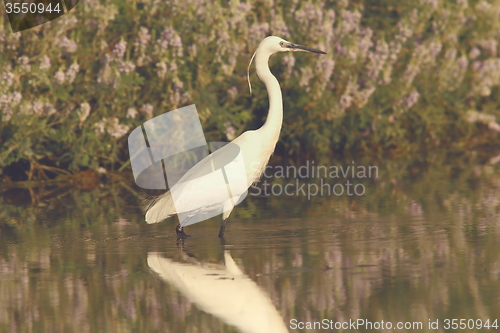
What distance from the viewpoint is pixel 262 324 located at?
571 cm

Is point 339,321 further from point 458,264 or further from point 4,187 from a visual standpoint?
point 4,187

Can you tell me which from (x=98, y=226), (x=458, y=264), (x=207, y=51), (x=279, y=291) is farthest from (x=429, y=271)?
(x=207, y=51)

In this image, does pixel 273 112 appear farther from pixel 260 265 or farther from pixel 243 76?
pixel 243 76

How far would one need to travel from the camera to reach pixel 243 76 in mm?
14000

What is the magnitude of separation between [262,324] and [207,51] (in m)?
8.02

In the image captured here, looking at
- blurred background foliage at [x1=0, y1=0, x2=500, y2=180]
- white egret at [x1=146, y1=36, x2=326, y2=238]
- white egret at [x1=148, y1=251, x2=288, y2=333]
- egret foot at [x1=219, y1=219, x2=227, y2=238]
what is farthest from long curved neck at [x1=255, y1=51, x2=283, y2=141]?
blurred background foliage at [x1=0, y1=0, x2=500, y2=180]

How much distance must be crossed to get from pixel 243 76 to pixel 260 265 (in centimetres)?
700

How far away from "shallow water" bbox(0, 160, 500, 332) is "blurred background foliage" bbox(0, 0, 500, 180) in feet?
5.56

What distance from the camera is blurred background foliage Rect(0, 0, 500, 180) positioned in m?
12.2

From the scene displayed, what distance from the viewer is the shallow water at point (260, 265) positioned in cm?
585

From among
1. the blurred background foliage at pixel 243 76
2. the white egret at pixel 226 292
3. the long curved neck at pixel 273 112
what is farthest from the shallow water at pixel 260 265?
the blurred background foliage at pixel 243 76

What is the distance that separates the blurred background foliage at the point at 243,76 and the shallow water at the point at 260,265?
1694mm

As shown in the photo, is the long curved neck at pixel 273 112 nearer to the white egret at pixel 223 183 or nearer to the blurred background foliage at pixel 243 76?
the white egret at pixel 223 183

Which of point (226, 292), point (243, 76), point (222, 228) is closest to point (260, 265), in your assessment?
point (226, 292)
